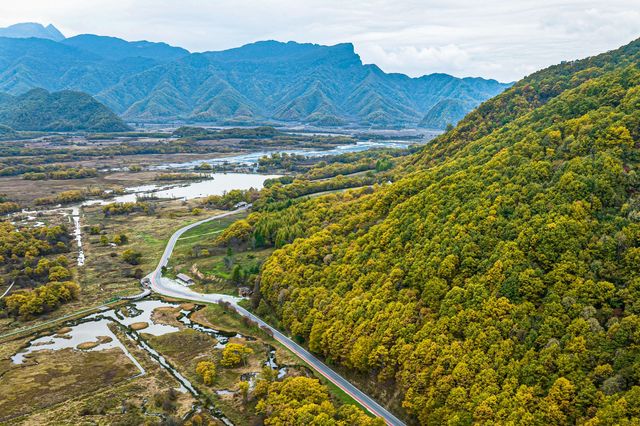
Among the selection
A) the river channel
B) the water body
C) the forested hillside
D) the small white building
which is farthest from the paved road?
the water body

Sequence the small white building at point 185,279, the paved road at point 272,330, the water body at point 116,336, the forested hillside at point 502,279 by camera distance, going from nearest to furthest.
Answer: the forested hillside at point 502,279 < the paved road at point 272,330 < the water body at point 116,336 < the small white building at point 185,279

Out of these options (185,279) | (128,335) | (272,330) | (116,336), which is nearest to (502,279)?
(272,330)

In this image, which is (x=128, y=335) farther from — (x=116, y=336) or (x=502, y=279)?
(x=502, y=279)

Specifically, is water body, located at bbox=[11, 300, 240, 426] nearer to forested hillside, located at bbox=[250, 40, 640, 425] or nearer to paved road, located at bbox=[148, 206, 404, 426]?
paved road, located at bbox=[148, 206, 404, 426]

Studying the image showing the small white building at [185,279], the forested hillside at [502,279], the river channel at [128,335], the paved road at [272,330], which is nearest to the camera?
the forested hillside at [502,279]

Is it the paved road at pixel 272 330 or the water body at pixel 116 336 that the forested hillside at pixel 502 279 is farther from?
the water body at pixel 116 336

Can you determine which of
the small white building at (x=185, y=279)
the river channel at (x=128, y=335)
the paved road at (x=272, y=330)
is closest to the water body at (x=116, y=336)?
the river channel at (x=128, y=335)

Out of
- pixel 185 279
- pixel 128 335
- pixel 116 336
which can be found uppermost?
pixel 185 279
